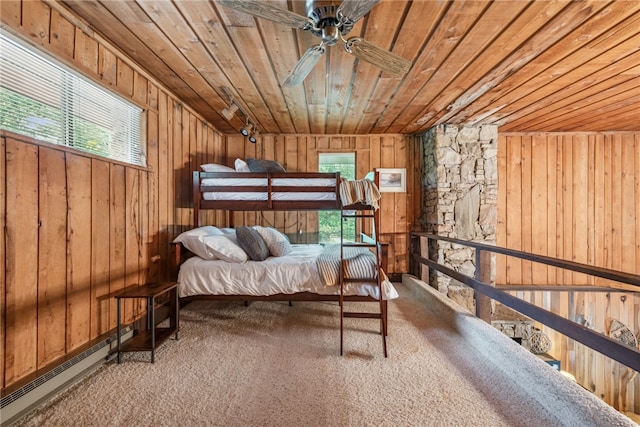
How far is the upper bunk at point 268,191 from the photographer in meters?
2.54

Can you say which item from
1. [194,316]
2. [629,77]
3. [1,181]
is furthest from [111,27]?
[629,77]

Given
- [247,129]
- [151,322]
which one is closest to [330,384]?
[151,322]

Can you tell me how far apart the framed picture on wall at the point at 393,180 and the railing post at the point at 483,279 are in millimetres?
1846

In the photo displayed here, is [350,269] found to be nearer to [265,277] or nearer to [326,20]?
[265,277]

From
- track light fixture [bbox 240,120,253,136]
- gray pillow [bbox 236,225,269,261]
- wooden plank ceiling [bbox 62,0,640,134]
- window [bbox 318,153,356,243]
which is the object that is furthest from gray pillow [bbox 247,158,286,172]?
window [bbox 318,153,356,243]

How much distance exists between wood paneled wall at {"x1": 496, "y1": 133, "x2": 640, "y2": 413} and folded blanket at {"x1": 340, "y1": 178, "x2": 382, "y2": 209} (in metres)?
2.68

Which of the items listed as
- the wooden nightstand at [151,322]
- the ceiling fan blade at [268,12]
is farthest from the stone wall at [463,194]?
the wooden nightstand at [151,322]

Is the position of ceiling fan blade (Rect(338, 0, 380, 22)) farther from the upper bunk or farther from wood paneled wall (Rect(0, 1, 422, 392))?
wood paneled wall (Rect(0, 1, 422, 392))

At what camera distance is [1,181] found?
1240 millimetres

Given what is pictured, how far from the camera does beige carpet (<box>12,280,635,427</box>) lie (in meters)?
1.30

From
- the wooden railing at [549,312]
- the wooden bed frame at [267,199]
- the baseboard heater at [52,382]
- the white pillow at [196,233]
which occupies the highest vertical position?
the wooden bed frame at [267,199]

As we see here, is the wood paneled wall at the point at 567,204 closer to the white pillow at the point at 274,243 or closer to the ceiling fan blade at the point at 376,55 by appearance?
the ceiling fan blade at the point at 376,55

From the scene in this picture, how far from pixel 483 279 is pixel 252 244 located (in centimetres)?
222

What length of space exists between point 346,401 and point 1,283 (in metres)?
1.95
